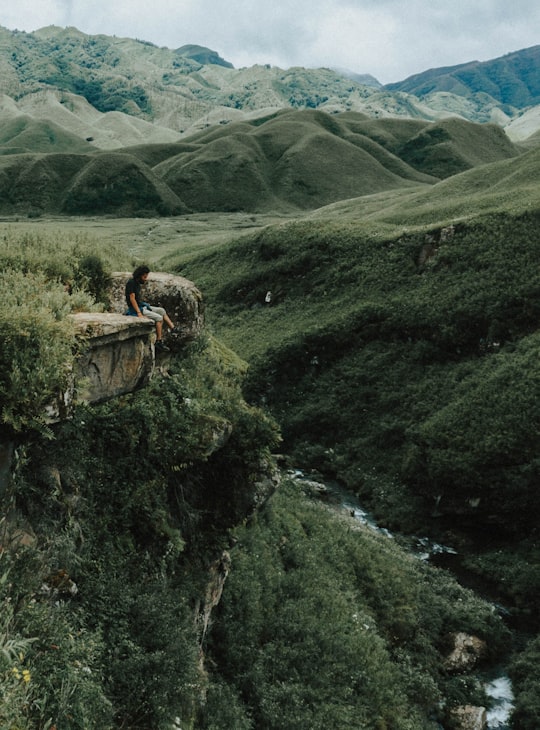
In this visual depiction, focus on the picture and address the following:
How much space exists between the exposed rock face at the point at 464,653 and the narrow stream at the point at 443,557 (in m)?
0.77

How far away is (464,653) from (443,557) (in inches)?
280

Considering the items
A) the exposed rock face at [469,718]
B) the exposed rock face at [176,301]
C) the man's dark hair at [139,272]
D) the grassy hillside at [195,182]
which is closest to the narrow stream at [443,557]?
the exposed rock face at [469,718]

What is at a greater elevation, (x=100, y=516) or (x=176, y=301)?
(x=176, y=301)

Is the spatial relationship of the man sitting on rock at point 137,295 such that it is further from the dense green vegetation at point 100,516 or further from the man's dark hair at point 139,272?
the dense green vegetation at point 100,516

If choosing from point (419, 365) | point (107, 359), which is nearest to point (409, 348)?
point (419, 365)

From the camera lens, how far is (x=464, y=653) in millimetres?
21344

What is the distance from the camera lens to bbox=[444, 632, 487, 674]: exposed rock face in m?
20.9

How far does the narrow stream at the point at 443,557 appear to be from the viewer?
18.7 m

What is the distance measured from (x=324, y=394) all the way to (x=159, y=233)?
90.0 m

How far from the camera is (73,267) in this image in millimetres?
14312

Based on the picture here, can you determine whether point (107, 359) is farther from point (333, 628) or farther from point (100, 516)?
point (333, 628)

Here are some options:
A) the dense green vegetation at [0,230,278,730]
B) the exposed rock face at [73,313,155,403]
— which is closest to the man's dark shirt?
the dense green vegetation at [0,230,278,730]

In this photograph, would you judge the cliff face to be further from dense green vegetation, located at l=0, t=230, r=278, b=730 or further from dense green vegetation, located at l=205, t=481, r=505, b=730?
dense green vegetation, located at l=205, t=481, r=505, b=730

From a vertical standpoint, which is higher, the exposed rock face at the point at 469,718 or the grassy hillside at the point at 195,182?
the grassy hillside at the point at 195,182
